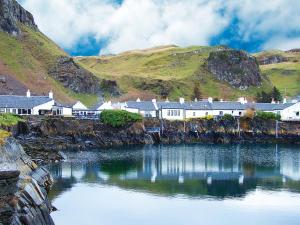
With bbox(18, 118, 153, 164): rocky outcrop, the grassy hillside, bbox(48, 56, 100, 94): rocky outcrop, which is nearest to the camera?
bbox(18, 118, 153, 164): rocky outcrop

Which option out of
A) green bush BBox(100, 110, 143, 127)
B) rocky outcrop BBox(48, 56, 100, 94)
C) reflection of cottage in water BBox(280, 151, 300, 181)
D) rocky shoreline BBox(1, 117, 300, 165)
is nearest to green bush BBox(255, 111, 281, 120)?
rocky shoreline BBox(1, 117, 300, 165)

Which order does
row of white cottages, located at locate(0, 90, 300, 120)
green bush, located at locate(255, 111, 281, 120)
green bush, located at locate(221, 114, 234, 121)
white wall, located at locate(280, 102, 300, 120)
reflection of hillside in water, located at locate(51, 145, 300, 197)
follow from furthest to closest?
white wall, located at locate(280, 102, 300, 120), green bush, located at locate(255, 111, 281, 120), green bush, located at locate(221, 114, 234, 121), row of white cottages, located at locate(0, 90, 300, 120), reflection of hillside in water, located at locate(51, 145, 300, 197)

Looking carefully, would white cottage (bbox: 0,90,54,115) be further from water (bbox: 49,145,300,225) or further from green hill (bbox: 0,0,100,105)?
green hill (bbox: 0,0,100,105)

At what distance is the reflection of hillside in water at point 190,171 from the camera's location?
6494cm

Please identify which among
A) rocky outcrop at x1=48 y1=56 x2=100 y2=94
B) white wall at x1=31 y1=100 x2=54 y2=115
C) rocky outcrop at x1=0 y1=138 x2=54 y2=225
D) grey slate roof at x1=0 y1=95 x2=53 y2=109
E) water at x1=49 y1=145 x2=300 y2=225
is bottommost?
water at x1=49 y1=145 x2=300 y2=225

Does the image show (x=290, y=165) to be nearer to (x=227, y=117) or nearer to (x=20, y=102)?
(x=227, y=117)

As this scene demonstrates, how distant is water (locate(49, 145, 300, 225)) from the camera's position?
4847 cm

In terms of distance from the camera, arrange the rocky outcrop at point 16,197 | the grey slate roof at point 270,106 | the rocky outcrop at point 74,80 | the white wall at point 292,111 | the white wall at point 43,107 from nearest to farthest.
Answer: the rocky outcrop at point 16,197 → the white wall at point 43,107 → the white wall at point 292,111 → the grey slate roof at point 270,106 → the rocky outcrop at point 74,80

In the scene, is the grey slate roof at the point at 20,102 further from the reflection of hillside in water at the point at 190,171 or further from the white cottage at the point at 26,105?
the reflection of hillside in water at the point at 190,171

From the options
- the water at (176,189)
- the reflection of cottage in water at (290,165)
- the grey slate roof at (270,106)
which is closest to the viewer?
the water at (176,189)

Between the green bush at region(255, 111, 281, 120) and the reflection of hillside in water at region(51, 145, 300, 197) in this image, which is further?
the green bush at region(255, 111, 281, 120)

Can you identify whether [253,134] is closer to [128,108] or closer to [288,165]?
[128,108]

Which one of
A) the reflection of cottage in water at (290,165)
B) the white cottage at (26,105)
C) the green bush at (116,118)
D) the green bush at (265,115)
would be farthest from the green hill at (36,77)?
the reflection of cottage in water at (290,165)

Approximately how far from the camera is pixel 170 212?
1977 inches
